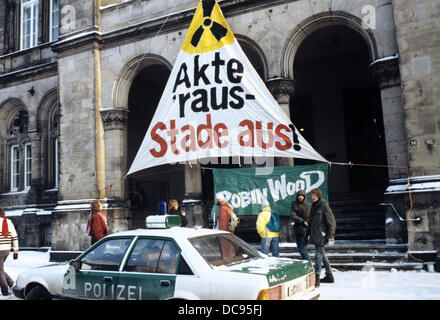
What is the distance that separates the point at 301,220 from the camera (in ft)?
28.5

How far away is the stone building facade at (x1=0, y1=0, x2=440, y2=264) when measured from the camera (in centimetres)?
998

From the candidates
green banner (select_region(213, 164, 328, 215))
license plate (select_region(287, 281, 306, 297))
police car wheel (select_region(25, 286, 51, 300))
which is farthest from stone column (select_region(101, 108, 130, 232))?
license plate (select_region(287, 281, 306, 297))

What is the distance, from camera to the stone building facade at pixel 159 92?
393 inches

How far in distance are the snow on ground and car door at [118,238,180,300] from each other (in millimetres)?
3200

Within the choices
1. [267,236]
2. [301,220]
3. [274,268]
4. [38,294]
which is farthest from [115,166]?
[274,268]

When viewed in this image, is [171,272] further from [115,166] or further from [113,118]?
[113,118]

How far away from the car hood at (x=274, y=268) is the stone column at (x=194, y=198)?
733 centimetres

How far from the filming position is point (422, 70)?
988 cm

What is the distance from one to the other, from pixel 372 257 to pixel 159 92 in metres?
13.2

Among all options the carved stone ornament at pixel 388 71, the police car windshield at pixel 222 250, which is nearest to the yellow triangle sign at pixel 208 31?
the carved stone ornament at pixel 388 71

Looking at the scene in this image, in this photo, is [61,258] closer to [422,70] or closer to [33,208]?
[33,208]

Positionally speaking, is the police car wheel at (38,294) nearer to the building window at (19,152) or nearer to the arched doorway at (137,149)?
the arched doorway at (137,149)

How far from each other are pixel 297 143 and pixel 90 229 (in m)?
5.26
